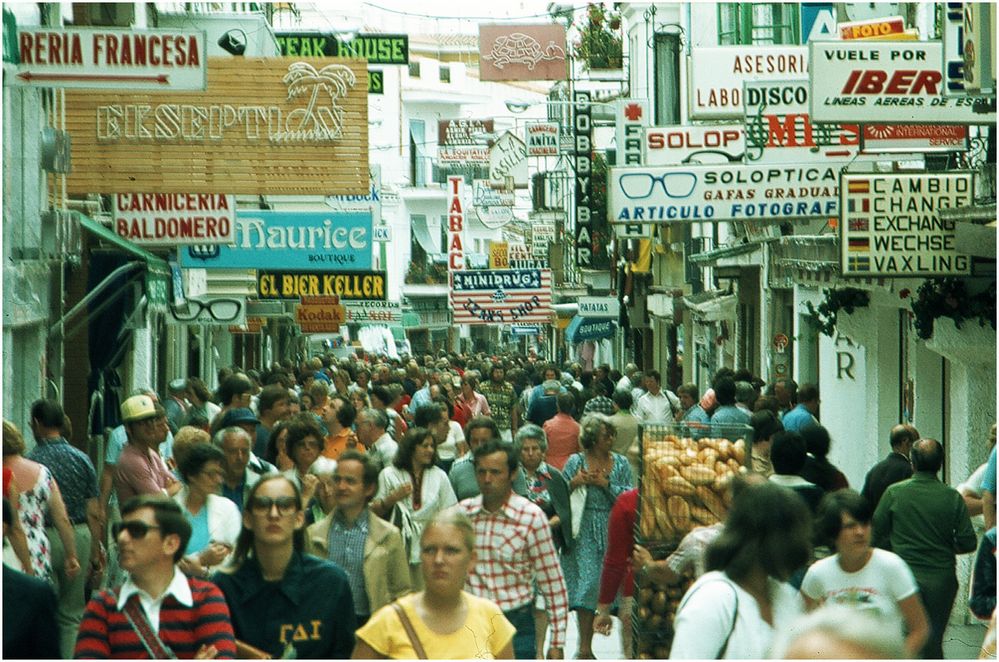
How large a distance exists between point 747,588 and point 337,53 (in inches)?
695

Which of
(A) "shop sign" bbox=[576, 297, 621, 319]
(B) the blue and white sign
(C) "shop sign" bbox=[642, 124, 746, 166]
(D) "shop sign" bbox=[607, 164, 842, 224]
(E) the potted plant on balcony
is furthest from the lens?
(A) "shop sign" bbox=[576, 297, 621, 319]

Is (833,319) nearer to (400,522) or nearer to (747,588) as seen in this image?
(400,522)

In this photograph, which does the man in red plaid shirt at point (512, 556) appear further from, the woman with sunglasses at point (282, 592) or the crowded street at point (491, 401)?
the woman with sunglasses at point (282, 592)

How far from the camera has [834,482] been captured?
9.80 metres

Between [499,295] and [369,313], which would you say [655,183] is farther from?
[369,313]

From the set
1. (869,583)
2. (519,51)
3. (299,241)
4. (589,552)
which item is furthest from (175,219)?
(519,51)

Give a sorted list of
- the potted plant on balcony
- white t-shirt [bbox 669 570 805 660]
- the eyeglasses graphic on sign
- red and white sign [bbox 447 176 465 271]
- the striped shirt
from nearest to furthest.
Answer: white t-shirt [bbox 669 570 805 660], the striped shirt, the eyeglasses graphic on sign, the potted plant on balcony, red and white sign [bbox 447 176 465 271]

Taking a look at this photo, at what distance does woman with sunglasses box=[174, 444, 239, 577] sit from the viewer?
7.82 metres

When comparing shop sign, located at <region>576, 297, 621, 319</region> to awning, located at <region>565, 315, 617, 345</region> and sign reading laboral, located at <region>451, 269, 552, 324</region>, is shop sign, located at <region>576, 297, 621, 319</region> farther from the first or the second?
sign reading laboral, located at <region>451, 269, 552, 324</region>

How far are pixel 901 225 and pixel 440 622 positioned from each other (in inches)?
305

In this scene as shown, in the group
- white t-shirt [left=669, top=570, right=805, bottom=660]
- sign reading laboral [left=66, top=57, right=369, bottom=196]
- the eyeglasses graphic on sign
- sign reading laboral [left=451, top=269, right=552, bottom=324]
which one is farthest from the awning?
white t-shirt [left=669, top=570, right=805, bottom=660]

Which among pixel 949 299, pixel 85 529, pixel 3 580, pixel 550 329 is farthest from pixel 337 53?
pixel 550 329

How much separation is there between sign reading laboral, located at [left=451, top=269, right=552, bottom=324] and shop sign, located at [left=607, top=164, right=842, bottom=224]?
1813 centimetres

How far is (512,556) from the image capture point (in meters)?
8.05
